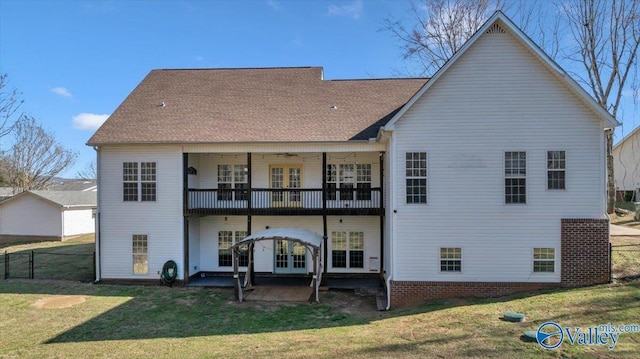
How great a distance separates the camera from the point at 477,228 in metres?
12.4

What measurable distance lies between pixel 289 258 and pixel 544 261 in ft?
34.0

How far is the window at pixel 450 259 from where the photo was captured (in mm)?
12492

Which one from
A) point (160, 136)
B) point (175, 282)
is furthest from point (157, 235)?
point (160, 136)

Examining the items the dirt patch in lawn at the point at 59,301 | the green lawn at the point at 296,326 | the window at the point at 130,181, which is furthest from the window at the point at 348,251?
the dirt patch in lawn at the point at 59,301

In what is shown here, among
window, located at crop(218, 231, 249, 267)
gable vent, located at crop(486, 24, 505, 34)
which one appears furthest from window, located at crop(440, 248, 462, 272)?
window, located at crop(218, 231, 249, 267)

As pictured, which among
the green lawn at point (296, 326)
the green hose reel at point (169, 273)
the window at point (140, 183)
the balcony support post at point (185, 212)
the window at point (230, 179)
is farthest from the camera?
the window at point (230, 179)

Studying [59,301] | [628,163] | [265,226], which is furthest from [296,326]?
[628,163]

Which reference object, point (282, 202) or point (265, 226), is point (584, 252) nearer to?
point (282, 202)

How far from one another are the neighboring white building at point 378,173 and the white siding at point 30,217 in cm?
1693

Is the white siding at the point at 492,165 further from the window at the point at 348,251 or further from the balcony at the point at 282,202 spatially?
the window at the point at 348,251

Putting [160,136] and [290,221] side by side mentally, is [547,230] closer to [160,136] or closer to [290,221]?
[290,221]

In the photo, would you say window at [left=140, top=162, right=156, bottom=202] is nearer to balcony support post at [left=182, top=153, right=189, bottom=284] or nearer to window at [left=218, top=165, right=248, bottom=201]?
balcony support post at [left=182, top=153, right=189, bottom=284]

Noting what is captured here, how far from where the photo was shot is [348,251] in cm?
1692

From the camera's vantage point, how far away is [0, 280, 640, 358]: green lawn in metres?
8.46
